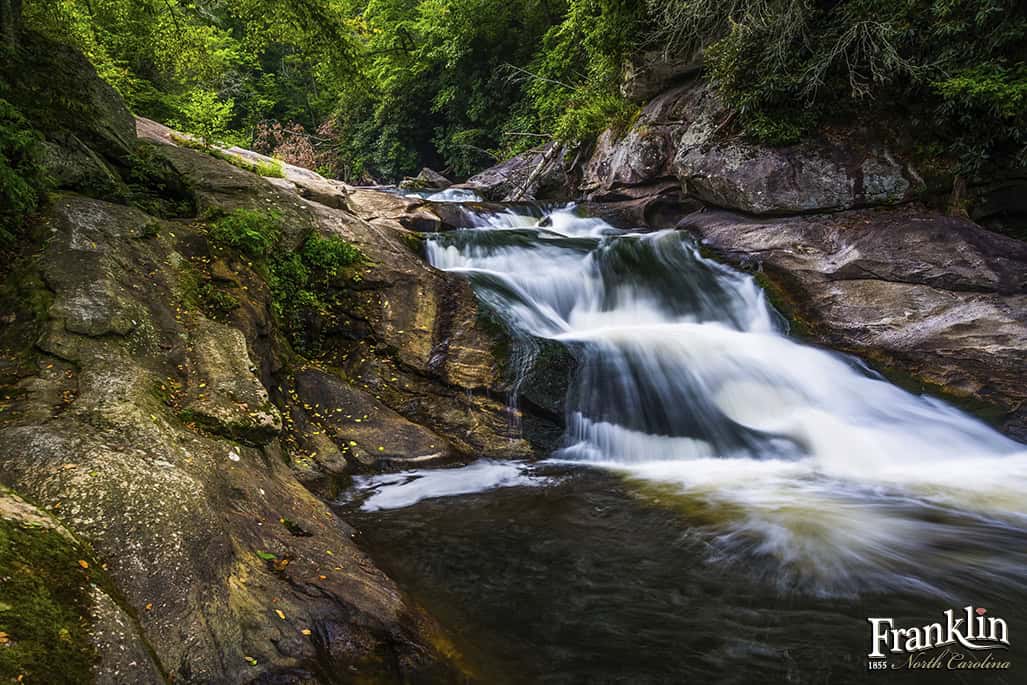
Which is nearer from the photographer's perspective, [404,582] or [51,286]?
[404,582]

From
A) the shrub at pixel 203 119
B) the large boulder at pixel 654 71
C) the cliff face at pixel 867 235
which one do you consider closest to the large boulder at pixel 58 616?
the shrub at pixel 203 119

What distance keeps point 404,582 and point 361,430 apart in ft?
7.94

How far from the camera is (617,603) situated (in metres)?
3.54

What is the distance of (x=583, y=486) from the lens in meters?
5.55

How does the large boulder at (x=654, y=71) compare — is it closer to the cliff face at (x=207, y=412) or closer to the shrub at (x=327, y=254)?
the cliff face at (x=207, y=412)

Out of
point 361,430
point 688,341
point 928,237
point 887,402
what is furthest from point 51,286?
point 928,237

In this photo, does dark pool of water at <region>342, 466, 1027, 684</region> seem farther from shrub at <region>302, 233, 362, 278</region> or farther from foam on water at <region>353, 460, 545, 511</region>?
shrub at <region>302, 233, 362, 278</region>

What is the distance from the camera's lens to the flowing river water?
3180mm

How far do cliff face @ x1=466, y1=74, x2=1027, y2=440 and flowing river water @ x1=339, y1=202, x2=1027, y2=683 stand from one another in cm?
54

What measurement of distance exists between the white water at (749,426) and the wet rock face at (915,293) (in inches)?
15.8

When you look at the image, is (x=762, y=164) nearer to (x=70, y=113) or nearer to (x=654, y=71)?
(x=654, y=71)

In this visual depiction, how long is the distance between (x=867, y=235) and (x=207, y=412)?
358 inches

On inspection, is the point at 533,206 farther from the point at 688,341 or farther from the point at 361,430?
the point at 361,430

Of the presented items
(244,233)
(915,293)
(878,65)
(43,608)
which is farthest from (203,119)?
(915,293)
